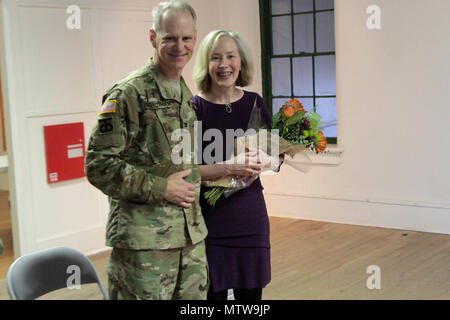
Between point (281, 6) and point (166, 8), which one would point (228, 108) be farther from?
point (281, 6)

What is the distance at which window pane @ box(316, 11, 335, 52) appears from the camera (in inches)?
270

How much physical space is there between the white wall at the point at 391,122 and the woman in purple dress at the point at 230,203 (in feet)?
12.2

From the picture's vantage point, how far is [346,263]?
5.36m

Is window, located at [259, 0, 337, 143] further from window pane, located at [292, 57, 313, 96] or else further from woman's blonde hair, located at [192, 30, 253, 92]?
woman's blonde hair, located at [192, 30, 253, 92]

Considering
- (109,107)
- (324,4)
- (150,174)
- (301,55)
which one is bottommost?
(150,174)

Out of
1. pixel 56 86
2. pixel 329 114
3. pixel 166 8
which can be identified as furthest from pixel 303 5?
pixel 166 8

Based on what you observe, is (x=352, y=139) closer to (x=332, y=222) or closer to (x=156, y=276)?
(x=332, y=222)

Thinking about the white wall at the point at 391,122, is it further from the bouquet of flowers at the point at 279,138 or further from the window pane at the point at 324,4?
the bouquet of flowers at the point at 279,138

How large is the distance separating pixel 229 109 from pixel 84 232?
3480 millimetres

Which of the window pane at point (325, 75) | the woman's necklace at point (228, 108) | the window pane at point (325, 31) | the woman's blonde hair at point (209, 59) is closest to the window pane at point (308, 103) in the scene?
the window pane at point (325, 75)

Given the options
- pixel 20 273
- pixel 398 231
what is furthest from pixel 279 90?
pixel 20 273

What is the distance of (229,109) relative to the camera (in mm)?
2877

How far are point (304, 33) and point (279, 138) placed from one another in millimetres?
4418

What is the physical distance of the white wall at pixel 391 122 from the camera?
6117mm
